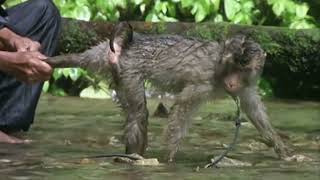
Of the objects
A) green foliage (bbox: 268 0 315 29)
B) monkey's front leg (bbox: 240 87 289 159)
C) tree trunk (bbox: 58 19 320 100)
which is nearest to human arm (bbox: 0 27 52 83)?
monkey's front leg (bbox: 240 87 289 159)

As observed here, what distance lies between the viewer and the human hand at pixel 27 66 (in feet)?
15.3

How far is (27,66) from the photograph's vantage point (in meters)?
4.71

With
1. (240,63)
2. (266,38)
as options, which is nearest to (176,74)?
(240,63)

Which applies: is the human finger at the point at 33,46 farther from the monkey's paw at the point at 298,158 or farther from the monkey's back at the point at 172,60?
the monkey's paw at the point at 298,158

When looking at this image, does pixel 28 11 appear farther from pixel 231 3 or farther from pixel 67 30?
pixel 231 3

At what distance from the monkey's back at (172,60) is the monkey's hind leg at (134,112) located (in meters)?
0.07

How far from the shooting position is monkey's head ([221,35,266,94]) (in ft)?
14.2

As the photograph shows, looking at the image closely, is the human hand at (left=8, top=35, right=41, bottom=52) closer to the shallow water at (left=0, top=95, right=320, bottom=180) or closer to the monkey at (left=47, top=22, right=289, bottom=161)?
the monkey at (left=47, top=22, right=289, bottom=161)

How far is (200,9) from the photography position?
8656 millimetres

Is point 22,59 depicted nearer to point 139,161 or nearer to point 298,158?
point 139,161

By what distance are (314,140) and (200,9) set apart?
365 cm

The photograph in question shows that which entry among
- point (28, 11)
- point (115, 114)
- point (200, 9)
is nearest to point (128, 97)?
point (28, 11)

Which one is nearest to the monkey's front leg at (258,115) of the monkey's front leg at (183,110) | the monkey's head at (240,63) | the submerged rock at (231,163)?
the monkey's head at (240,63)

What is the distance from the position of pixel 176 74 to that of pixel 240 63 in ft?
1.33
